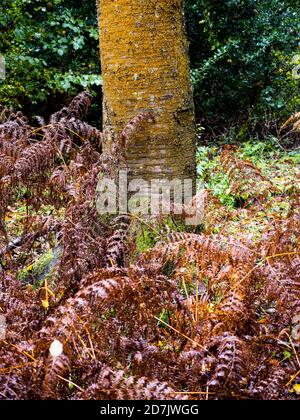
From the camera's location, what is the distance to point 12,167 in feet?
9.46

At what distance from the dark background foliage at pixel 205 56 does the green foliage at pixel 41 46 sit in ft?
0.05

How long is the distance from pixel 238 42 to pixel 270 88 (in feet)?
3.46

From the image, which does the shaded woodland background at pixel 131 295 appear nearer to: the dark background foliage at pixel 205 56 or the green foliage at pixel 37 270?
the green foliage at pixel 37 270

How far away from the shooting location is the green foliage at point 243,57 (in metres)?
8.66

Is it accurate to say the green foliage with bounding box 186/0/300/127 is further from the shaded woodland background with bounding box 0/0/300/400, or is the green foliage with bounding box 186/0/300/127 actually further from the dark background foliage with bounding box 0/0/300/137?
the shaded woodland background with bounding box 0/0/300/400

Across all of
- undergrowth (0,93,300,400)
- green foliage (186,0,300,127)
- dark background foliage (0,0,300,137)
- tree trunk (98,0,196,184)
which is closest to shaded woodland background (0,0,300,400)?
undergrowth (0,93,300,400)

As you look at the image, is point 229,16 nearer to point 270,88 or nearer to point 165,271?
point 270,88

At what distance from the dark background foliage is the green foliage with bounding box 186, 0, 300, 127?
0.02m

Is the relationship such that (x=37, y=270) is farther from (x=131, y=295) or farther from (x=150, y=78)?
(x=150, y=78)

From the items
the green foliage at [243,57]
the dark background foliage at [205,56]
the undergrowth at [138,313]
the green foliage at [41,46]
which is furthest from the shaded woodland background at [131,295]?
the green foliage at [243,57]

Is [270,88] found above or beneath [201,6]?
beneath

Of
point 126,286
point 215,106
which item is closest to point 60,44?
point 215,106

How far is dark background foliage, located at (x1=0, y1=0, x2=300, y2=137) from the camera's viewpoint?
7.28m

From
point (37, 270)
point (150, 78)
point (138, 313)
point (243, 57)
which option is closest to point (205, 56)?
point (243, 57)
